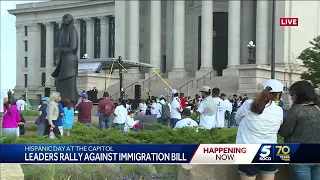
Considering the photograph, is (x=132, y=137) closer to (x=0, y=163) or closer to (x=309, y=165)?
(x=0, y=163)

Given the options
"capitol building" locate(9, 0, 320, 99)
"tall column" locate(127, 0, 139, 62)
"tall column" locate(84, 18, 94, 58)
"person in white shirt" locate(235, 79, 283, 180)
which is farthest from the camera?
"tall column" locate(84, 18, 94, 58)

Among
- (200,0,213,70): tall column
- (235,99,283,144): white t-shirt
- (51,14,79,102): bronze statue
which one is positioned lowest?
(235,99,283,144): white t-shirt

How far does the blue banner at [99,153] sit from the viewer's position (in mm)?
7168

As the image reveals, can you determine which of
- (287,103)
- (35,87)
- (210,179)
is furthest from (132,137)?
(35,87)

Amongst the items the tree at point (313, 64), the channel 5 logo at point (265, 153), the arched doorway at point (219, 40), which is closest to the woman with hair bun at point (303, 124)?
the channel 5 logo at point (265, 153)

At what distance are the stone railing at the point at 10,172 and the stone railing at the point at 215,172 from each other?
2133 millimetres

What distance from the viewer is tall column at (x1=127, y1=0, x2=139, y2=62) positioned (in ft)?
189

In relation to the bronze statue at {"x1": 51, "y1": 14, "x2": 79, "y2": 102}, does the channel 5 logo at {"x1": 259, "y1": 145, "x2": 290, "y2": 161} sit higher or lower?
lower

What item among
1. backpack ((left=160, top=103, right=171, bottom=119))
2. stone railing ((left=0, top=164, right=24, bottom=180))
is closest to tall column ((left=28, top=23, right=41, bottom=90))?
backpack ((left=160, top=103, right=171, bottom=119))

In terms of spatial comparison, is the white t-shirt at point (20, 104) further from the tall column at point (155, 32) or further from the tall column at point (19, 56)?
the tall column at point (19, 56)

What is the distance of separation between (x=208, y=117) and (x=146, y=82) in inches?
1536

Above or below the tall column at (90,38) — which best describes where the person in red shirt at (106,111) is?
below

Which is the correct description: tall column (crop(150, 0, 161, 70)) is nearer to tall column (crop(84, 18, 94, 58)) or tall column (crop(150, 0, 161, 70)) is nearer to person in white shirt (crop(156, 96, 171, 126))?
tall column (crop(84, 18, 94, 58))

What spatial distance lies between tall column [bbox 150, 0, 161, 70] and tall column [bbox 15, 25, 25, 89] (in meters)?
43.0
